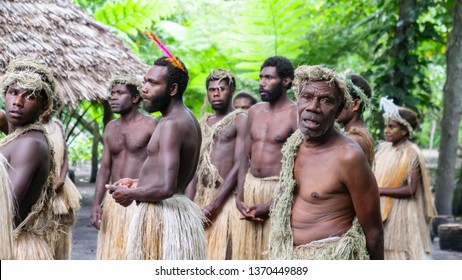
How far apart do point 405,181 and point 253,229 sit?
4.77 ft

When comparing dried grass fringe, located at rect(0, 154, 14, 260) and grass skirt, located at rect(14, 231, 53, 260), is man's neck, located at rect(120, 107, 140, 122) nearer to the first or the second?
grass skirt, located at rect(14, 231, 53, 260)

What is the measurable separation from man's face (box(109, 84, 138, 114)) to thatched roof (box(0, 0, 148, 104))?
2.28 metres

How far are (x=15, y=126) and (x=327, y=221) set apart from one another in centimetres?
161

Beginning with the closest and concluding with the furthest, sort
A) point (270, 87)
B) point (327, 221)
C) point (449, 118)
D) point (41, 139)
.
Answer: point (327, 221), point (41, 139), point (270, 87), point (449, 118)

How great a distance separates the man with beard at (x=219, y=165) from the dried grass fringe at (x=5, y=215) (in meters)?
3.06

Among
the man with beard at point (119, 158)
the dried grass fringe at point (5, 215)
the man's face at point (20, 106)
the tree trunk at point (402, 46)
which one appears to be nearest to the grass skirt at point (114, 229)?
the man with beard at point (119, 158)

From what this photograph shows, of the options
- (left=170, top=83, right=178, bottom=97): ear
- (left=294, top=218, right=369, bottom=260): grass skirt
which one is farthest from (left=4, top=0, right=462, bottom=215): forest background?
(left=294, top=218, right=369, bottom=260): grass skirt

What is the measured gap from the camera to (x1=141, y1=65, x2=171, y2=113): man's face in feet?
15.7

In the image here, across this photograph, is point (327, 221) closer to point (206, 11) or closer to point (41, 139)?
point (41, 139)

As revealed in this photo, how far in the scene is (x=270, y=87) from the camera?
5688 mm

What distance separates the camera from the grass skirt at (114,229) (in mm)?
6016

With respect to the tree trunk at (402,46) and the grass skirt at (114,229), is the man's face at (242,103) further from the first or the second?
the tree trunk at (402,46)

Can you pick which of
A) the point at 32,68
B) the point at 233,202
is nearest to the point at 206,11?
the point at 233,202

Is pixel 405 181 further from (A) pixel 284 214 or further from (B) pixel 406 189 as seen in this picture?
(A) pixel 284 214
